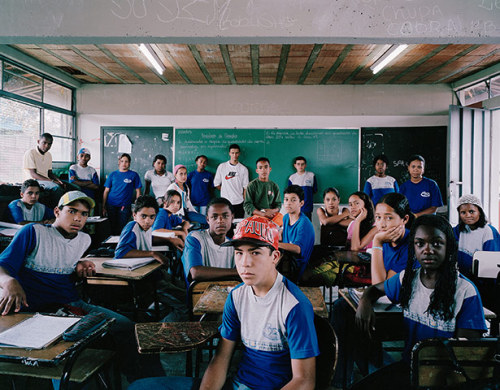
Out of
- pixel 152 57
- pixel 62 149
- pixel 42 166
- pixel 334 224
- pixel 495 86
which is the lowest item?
pixel 334 224

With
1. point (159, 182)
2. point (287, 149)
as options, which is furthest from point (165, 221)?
point (287, 149)

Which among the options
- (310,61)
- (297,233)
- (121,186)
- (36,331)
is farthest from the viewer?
(121,186)

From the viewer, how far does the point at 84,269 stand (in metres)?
2.08

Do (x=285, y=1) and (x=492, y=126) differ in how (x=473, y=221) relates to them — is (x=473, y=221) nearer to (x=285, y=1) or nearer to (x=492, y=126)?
(x=285, y=1)

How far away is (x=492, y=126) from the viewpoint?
5754 mm

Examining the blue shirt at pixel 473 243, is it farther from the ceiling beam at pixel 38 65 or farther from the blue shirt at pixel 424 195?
the ceiling beam at pixel 38 65

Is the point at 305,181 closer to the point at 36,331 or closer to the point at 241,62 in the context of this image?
the point at 241,62

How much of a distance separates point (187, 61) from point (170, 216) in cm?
250

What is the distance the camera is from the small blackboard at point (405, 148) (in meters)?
6.26

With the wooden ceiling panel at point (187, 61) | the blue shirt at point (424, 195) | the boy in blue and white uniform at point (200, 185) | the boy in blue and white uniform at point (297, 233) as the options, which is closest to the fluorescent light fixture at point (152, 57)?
the wooden ceiling panel at point (187, 61)

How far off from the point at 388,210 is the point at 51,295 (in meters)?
2.19

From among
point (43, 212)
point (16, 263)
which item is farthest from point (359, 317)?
point (43, 212)

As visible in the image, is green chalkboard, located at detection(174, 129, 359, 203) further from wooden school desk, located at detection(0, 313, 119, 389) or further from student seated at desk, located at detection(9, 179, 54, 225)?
wooden school desk, located at detection(0, 313, 119, 389)

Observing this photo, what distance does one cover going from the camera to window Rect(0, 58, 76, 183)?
474 cm
